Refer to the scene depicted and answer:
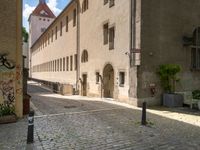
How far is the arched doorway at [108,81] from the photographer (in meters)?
18.7

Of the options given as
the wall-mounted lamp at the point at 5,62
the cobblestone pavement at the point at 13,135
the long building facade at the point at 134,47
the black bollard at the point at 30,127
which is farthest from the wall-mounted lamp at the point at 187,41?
the black bollard at the point at 30,127

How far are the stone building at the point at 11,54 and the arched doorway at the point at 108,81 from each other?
9.16 m

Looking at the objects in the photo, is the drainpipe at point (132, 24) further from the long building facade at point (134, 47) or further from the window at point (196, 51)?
the window at point (196, 51)

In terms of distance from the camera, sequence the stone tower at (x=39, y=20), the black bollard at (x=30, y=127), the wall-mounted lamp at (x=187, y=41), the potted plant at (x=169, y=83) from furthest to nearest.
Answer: the stone tower at (x=39, y=20)
the wall-mounted lamp at (x=187, y=41)
the potted plant at (x=169, y=83)
the black bollard at (x=30, y=127)

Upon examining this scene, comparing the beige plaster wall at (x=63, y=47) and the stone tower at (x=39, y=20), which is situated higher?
the stone tower at (x=39, y=20)


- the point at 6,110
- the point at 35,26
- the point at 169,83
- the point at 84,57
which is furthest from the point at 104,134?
the point at 35,26

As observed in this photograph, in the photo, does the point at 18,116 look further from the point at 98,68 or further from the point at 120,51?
the point at 98,68

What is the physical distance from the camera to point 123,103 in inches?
615

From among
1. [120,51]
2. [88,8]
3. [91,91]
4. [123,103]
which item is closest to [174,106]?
[123,103]

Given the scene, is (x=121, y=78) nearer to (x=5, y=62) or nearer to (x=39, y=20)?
(x=5, y=62)

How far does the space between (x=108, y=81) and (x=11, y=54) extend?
9.86m

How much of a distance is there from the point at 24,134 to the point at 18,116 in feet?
8.82

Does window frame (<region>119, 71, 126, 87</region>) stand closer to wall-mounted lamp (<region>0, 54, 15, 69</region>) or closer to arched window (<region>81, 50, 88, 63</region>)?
arched window (<region>81, 50, 88, 63</region>)

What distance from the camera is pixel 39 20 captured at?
64312 mm
